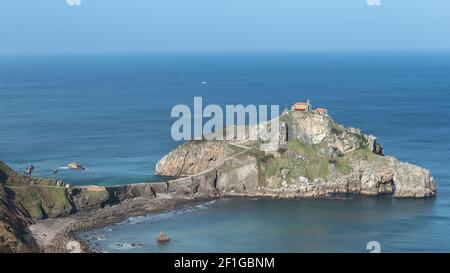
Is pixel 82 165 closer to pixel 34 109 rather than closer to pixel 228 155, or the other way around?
pixel 228 155

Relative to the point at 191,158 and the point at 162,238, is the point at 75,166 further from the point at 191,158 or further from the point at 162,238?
the point at 162,238

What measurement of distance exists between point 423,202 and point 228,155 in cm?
2559

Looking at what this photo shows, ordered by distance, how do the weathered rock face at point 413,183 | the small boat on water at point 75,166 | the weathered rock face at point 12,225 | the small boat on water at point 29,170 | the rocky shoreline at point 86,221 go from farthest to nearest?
the small boat on water at point 75,166
the small boat on water at point 29,170
the weathered rock face at point 413,183
the rocky shoreline at point 86,221
the weathered rock face at point 12,225

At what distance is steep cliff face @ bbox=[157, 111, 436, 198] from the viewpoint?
102875mm

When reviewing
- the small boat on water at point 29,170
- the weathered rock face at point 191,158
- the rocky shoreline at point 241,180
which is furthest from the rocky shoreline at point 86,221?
the small boat on water at point 29,170

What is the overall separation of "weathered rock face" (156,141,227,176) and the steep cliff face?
3.63 ft

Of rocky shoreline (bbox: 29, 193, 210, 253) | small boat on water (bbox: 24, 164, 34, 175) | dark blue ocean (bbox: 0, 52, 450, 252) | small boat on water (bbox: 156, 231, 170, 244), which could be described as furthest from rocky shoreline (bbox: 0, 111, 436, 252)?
small boat on water (bbox: 24, 164, 34, 175)

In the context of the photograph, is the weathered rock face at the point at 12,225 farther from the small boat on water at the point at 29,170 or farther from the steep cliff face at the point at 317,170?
the steep cliff face at the point at 317,170

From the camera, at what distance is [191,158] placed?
4409 inches

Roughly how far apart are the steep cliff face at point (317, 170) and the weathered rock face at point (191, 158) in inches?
43.5

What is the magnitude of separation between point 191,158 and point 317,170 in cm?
1763

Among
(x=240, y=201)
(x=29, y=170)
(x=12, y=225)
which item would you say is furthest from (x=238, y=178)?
(x=12, y=225)

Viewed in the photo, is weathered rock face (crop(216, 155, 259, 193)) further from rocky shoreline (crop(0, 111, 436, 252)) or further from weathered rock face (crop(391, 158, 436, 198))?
weathered rock face (crop(391, 158, 436, 198))

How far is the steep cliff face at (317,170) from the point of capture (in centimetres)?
10288
